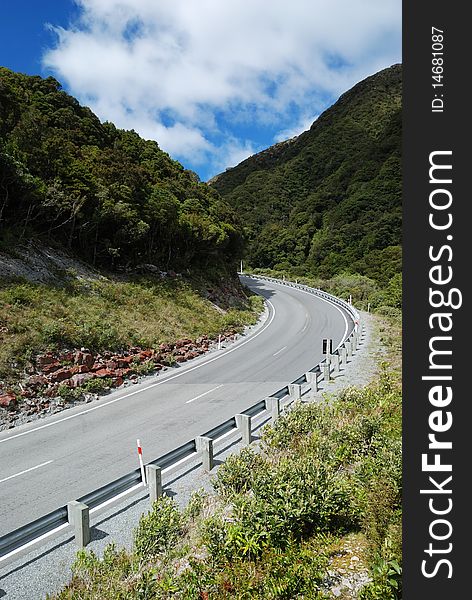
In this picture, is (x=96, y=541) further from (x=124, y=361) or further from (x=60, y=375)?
(x=124, y=361)

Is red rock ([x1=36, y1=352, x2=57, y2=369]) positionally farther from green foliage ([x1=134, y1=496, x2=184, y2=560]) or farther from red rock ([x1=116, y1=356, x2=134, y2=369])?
green foliage ([x1=134, y1=496, x2=184, y2=560])

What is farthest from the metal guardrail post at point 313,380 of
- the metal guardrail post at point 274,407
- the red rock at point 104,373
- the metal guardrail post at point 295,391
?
the red rock at point 104,373

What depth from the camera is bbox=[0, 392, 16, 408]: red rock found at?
1422 centimetres

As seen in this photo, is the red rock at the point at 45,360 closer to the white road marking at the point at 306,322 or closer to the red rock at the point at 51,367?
the red rock at the point at 51,367

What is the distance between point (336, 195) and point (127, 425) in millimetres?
86983

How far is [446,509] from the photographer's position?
3348 millimetres

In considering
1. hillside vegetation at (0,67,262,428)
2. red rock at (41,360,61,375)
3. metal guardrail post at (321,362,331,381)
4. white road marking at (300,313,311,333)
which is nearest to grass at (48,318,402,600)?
metal guardrail post at (321,362,331,381)

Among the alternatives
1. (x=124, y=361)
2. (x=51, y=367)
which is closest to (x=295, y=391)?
(x=124, y=361)

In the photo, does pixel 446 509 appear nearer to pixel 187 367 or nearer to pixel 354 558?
pixel 354 558

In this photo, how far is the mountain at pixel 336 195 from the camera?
73.1m

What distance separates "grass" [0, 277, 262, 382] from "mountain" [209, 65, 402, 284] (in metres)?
23.9

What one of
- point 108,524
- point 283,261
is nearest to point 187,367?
point 108,524

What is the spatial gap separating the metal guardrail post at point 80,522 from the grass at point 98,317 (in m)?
10.4

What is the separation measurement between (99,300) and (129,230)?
7.00 m
